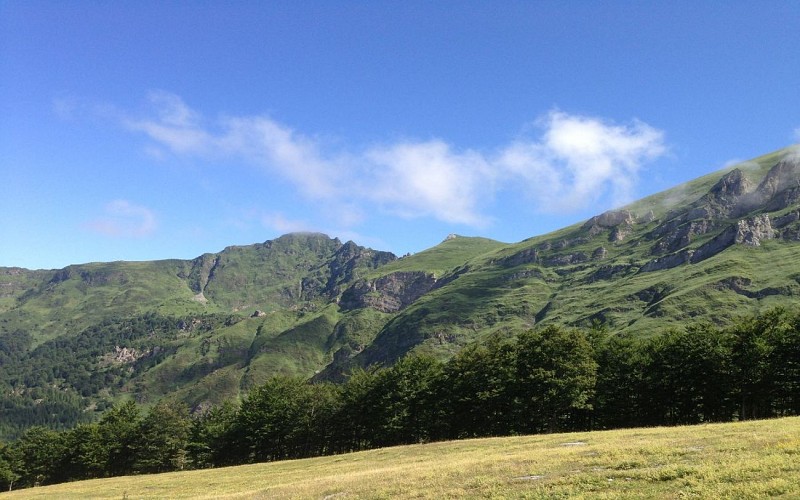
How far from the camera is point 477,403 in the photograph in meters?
104

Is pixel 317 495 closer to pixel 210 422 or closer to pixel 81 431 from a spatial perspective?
pixel 210 422

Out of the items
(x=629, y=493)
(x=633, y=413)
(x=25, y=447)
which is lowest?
(x=25, y=447)

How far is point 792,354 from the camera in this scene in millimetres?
83938

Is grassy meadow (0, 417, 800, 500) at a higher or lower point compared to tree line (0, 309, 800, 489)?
higher

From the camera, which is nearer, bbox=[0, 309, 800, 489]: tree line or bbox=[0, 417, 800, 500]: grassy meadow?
bbox=[0, 417, 800, 500]: grassy meadow

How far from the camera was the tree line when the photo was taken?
88.8 metres

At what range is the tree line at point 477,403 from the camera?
8875cm

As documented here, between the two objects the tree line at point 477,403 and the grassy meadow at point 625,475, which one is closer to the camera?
the grassy meadow at point 625,475

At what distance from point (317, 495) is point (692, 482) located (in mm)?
23117

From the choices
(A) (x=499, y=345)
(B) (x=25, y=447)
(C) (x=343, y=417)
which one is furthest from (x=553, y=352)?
(B) (x=25, y=447)

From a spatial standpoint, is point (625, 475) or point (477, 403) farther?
point (477, 403)

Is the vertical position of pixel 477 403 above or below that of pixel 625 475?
below

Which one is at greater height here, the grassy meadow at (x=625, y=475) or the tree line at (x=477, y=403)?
the grassy meadow at (x=625, y=475)

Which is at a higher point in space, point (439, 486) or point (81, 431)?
point (439, 486)
